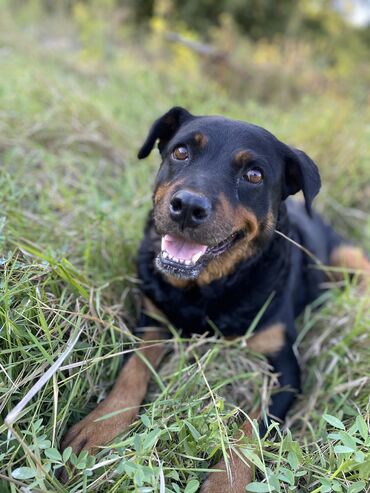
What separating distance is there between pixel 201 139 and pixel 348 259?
6.25 feet

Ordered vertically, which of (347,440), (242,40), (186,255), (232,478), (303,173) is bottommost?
(232,478)

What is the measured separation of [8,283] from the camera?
1.92 m

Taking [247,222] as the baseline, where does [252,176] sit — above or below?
above

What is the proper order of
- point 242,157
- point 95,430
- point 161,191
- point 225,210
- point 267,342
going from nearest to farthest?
point 95,430 → point 225,210 → point 242,157 → point 161,191 → point 267,342

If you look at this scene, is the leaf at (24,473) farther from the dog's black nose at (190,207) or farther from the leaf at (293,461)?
the dog's black nose at (190,207)

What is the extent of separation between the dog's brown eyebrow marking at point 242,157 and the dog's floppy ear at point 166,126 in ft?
1.57

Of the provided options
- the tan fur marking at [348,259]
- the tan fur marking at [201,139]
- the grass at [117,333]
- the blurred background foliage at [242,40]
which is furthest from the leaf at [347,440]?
the blurred background foliage at [242,40]

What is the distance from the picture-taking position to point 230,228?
1970 millimetres

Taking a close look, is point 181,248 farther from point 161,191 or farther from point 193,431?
point 193,431

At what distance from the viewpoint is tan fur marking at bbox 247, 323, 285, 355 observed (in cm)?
235

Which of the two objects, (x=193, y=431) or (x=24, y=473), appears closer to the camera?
(x=24, y=473)

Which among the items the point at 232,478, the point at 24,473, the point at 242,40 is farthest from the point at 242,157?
the point at 242,40

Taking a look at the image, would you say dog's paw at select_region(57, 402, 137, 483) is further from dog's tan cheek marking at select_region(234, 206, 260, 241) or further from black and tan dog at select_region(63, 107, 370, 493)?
dog's tan cheek marking at select_region(234, 206, 260, 241)

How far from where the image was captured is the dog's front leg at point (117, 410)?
1.80 m
